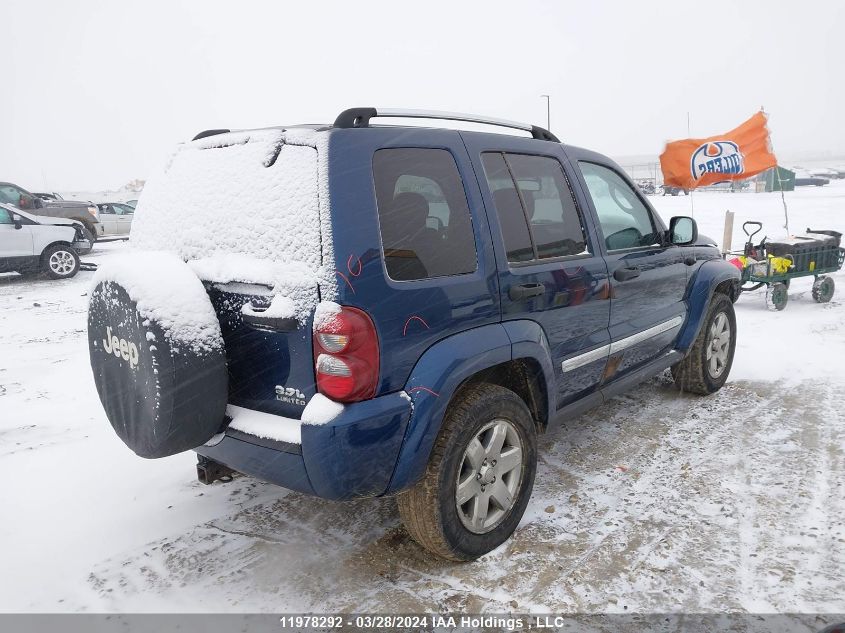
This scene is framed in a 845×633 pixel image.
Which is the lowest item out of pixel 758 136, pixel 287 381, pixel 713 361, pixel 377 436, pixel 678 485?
pixel 678 485

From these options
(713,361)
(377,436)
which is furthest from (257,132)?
(713,361)

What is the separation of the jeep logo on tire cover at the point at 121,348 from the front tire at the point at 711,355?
4.11 meters

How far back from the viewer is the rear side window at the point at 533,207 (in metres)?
2.96

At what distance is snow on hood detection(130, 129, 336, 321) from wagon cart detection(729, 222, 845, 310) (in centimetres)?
738

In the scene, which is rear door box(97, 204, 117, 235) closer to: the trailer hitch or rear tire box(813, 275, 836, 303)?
the trailer hitch

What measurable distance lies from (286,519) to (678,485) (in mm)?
2329

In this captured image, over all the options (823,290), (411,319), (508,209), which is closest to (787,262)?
(823,290)

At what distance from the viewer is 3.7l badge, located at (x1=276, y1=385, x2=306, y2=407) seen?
2344 millimetres

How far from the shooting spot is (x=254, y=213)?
2461 millimetres

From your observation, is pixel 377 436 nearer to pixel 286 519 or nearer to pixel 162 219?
pixel 286 519

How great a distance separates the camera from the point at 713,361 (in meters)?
4.96

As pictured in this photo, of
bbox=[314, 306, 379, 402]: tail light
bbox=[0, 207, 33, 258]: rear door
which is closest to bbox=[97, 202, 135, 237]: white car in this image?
bbox=[0, 207, 33, 258]: rear door

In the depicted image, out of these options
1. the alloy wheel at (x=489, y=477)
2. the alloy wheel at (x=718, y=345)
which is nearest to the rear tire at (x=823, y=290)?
the alloy wheel at (x=718, y=345)

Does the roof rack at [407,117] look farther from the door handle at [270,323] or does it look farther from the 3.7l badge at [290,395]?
the 3.7l badge at [290,395]
